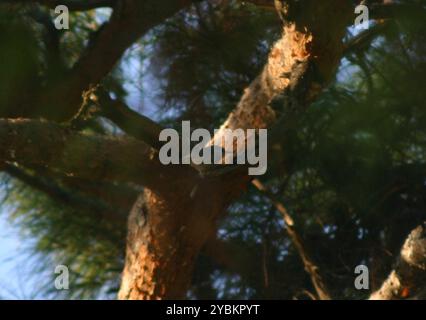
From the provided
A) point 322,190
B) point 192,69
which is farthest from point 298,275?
point 192,69

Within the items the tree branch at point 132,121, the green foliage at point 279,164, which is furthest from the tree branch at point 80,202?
the tree branch at point 132,121

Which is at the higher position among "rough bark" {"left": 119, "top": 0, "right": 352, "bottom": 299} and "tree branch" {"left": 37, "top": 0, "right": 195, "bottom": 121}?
"tree branch" {"left": 37, "top": 0, "right": 195, "bottom": 121}

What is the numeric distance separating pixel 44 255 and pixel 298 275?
28.6 inches

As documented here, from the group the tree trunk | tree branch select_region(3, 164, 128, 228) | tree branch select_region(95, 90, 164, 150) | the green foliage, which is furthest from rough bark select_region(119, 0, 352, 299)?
tree branch select_region(3, 164, 128, 228)

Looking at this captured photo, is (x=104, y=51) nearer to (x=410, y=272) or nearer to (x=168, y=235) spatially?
(x=168, y=235)

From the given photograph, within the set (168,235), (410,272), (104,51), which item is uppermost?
(104,51)

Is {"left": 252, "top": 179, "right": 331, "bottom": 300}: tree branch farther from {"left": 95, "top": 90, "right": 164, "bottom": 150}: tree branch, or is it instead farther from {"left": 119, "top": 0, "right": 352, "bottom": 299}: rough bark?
{"left": 95, "top": 90, "right": 164, "bottom": 150}: tree branch

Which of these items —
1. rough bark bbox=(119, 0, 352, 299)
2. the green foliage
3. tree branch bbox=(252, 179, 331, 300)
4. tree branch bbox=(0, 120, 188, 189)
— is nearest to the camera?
tree branch bbox=(0, 120, 188, 189)

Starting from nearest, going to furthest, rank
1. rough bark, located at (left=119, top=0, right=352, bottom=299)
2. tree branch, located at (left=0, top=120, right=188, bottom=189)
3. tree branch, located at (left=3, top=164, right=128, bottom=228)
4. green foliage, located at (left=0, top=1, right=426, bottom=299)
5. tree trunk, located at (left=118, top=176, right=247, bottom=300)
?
tree branch, located at (left=0, top=120, right=188, bottom=189) < rough bark, located at (left=119, top=0, right=352, bottom=299) < tree trunk, located at (left=118, top=176, right=247, bottom=300) < green foliage, located at (left=0, top=1, right=426, bottom=299) < tree branch, located at (left=3, top=164, right=128, bottom=228)

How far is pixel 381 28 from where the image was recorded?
6.63 ft

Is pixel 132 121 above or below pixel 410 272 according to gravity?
above

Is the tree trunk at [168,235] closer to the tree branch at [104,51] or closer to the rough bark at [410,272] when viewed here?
the tree branch at [104,51]

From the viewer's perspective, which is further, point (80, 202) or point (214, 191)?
point (80, 202)

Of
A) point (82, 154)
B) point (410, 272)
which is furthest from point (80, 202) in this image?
point (410, 272)
